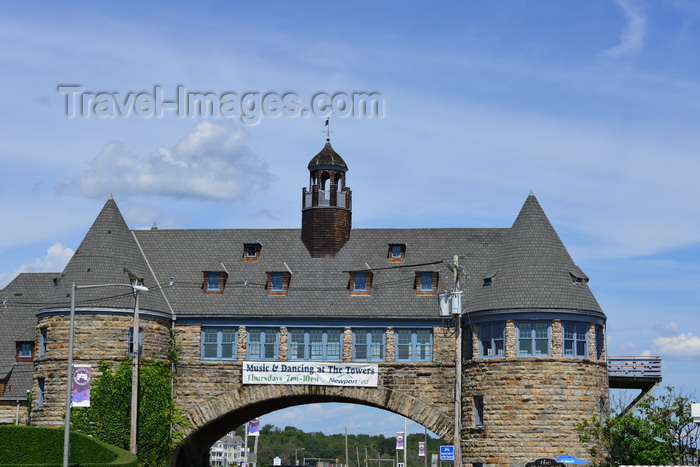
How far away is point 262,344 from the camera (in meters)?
49.0

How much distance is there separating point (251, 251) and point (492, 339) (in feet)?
45.6

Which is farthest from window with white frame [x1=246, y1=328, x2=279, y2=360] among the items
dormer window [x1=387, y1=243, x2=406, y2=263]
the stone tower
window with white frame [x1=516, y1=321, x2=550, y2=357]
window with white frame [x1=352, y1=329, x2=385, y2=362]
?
window with white frame [x1=516, y1=321, x2=550, y2=357]

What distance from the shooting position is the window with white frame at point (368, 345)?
158 feet

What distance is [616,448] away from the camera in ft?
143

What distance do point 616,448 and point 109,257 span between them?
25178 mm

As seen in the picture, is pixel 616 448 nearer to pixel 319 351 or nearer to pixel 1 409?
pixel 319 351

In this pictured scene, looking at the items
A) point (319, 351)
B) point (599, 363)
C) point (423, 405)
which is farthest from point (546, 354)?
point (319, 351)

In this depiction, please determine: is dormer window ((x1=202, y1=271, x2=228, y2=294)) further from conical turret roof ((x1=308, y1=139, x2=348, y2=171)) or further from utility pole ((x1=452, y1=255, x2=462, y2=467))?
utility pole ((x1=452, y1=255, x2=462, y2=467))

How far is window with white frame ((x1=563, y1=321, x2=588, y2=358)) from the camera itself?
45219mm

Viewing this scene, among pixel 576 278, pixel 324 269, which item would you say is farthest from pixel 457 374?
pixel 324 269

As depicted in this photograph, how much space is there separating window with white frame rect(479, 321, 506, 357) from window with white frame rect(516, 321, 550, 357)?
0.81 m

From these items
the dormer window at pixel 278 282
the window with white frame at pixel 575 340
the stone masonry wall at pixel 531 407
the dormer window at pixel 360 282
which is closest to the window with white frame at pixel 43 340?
the dormer window at pixel 278 282

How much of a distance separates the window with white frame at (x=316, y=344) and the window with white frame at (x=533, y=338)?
28.8 ft

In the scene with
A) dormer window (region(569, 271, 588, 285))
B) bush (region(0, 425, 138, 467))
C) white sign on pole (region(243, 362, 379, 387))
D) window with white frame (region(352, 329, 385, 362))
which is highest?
dormer window (region(569, 271, 588, 285))
